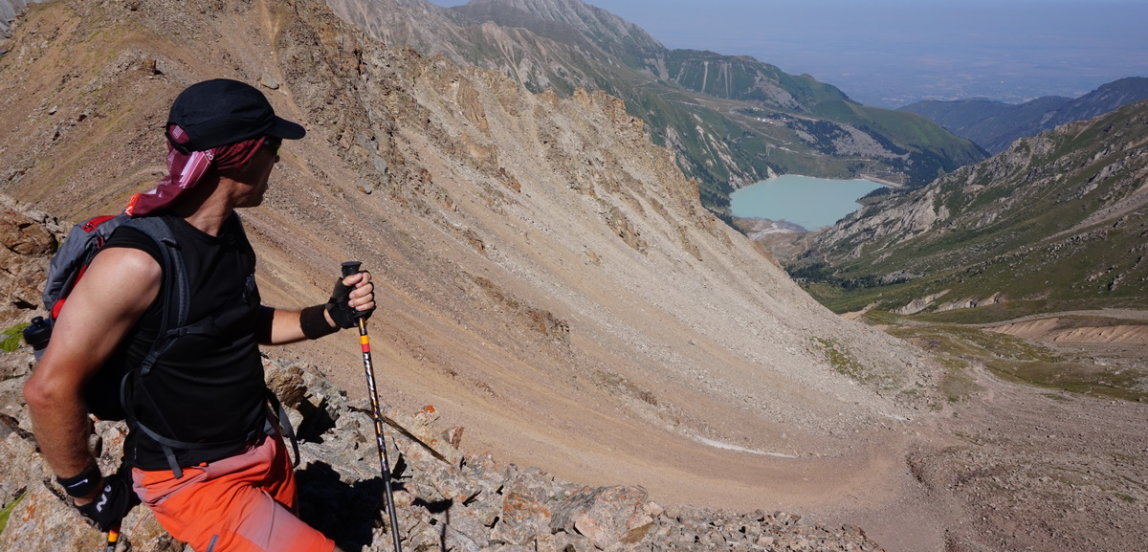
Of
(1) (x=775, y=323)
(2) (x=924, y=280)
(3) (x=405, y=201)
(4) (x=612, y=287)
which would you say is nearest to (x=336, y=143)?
(3) (x=405, y=201)

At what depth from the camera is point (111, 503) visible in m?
4.50

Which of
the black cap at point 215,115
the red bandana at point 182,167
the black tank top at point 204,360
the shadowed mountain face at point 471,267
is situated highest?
the black cap at point 215,115

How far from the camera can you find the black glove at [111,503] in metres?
4.41

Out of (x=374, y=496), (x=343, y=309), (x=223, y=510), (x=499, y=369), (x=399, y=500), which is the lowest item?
(x=499, y=369)

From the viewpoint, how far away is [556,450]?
24484 mm

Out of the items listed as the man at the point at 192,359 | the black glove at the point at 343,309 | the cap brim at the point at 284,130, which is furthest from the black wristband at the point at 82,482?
the cap brim at the point at 284,130

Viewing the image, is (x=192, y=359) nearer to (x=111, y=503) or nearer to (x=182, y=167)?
(x=182, y=167)

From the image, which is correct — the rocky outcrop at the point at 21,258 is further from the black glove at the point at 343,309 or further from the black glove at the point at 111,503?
the black glove at the point at 343,309

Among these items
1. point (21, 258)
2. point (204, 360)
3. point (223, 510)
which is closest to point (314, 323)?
point (204, 360)

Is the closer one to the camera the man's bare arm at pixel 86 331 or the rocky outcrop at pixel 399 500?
the man's bare arm at pixel 86 331

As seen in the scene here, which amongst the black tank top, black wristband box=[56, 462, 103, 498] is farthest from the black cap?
black wristband box=[56, 462, 103, 498]

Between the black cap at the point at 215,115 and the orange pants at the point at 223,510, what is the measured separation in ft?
7.43

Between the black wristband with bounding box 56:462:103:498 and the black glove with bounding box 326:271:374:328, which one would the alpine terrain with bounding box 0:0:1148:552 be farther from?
the black glove with bounding box 326:271:374:328

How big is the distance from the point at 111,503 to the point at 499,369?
25.4 m
